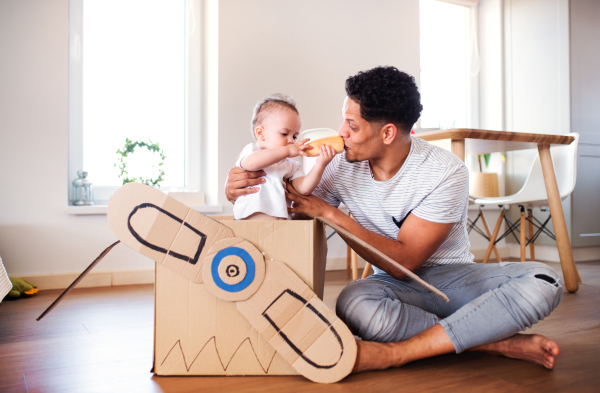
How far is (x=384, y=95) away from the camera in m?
1.24

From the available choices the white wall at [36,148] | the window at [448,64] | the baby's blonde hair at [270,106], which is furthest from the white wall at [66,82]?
the baby's blonde hair at [270,106]

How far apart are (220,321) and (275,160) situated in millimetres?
444

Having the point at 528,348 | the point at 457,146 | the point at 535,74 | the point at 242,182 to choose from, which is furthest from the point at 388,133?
the point at 535,74

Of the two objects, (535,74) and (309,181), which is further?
(535,74)

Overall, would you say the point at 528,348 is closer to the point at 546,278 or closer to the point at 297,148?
the point at 546,278

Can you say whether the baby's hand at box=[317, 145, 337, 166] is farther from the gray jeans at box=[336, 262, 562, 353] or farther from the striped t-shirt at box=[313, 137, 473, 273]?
the gray jeans at box=[336, 262, 562, 353]

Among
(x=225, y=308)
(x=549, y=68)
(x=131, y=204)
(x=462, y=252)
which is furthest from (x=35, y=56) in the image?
(x=549, y=68)

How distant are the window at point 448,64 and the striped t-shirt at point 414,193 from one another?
107 inches

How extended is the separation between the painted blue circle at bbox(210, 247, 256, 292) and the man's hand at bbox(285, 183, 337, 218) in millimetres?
307

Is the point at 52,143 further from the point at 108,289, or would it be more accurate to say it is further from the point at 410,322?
the point at 410,322

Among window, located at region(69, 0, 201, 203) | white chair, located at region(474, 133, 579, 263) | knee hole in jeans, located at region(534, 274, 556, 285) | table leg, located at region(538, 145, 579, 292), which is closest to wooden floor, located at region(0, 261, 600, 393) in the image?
knee hole in jeans, located at region(534, 274, 556, 285)

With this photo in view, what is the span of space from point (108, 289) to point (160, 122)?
114 centimetres

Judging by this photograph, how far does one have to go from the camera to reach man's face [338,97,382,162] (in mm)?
1271

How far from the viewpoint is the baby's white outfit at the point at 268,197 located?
1.25 m
